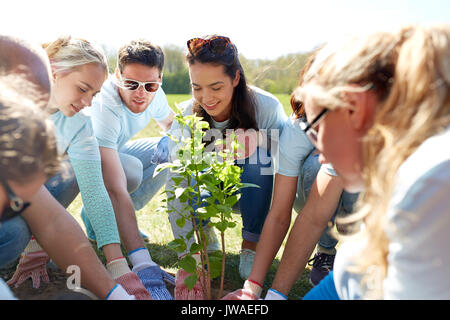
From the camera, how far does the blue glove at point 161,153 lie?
330 centimetres

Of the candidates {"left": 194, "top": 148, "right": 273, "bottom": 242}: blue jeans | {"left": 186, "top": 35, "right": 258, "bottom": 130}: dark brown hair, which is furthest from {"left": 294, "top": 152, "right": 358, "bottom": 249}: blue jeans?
{"left": 186, "top": 35, "right": 258, "bottom": 130}: dark brown hair

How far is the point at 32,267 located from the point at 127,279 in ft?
2.45

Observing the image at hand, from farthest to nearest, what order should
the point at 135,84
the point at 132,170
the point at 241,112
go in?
the point at 132,170, the point at 135,84, the point at 241,112

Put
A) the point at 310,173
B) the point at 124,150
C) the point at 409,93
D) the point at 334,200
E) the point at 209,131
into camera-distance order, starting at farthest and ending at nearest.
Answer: the point at 124,150 < the point at 209,131 < the point at 310,173 < the point at 334,200 < the point at 409,93

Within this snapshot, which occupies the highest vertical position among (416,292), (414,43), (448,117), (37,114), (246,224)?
(414,43)

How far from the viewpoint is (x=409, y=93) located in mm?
1137

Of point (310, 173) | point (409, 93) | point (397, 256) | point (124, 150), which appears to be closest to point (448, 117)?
point (409, 93)

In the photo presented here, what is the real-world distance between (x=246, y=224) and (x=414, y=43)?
1.87 meters

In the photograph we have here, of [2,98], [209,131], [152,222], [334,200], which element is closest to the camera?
[2,98]

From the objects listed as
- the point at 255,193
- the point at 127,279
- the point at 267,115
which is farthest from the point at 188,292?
the point at 267,115

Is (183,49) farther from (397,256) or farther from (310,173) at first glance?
(397,256)

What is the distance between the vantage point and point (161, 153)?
10.8ft

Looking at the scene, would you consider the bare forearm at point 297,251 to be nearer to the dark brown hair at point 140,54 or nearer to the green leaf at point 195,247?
the green leaf at point 195,247

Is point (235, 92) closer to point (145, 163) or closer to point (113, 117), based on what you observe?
point (113, 117)
